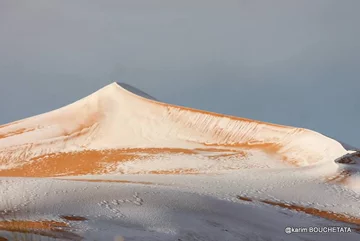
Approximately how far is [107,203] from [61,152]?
26233 millimetres

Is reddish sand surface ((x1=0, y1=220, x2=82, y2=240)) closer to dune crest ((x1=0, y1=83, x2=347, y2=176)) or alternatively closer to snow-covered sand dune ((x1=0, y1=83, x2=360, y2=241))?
snow-covered sand dune ((x1=0, y1=83, x2=360, y2=241))

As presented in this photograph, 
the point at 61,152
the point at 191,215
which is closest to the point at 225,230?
the point at 191,215

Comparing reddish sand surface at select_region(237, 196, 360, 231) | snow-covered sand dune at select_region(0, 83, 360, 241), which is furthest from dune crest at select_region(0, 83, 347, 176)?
reddish sand surface at select_region(237, 196, 360, 231)

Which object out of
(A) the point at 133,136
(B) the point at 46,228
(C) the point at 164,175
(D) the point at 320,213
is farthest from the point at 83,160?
(B) the point at 46,228

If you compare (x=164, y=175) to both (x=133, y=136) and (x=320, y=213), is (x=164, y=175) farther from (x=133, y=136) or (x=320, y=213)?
(x=133, y=136)

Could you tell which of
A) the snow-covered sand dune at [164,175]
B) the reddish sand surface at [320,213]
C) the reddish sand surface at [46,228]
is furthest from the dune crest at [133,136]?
the reddish sand surface at [46,228]

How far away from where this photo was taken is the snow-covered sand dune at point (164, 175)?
12586 mm

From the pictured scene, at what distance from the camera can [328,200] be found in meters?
21.7

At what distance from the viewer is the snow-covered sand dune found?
12586 millimetres

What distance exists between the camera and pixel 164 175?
23.6 meters

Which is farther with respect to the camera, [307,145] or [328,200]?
[307,145]

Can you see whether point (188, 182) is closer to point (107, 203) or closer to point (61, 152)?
point (107, 203)

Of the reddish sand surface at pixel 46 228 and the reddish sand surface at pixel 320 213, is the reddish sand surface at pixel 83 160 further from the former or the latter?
the reddish sand surface at pixel 46 228

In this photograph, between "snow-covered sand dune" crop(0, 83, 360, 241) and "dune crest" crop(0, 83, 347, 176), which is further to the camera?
"dune crest" crop(0, 83, 347, 176)
